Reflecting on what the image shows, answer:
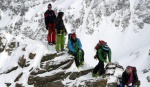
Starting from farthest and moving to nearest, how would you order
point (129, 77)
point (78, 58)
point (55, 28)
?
point (55, 28) < point (78, 58) < point (129, 77)

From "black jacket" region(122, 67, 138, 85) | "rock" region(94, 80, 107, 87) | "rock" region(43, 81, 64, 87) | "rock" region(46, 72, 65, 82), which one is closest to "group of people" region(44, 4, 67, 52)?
"rock" region(46, 72, 65, 82)

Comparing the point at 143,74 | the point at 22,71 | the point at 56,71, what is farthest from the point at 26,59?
the point at 143,74

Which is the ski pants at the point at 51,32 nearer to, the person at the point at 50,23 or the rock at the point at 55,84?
the person at the point at 50,23

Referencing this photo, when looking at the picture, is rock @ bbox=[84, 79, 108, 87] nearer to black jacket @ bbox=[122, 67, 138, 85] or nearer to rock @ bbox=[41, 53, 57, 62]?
black jacket @ bbox=[122, 67, 138, 85]

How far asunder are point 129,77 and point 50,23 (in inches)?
313

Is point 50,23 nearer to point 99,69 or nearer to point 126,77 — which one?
point 99,69

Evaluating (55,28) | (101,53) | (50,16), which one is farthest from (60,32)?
(101,53)

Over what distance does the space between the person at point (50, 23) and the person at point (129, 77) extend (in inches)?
292

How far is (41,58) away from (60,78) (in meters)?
2.33

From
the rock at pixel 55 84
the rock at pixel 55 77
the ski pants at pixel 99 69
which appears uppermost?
the ski pants at pixel 99 69

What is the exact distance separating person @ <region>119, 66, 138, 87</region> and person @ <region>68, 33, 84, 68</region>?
3.53 metres

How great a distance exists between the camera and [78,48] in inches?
848

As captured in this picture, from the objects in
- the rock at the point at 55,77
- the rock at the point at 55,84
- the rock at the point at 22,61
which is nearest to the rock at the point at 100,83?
the rock at the point at 55,84

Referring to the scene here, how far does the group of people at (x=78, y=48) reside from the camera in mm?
18344
